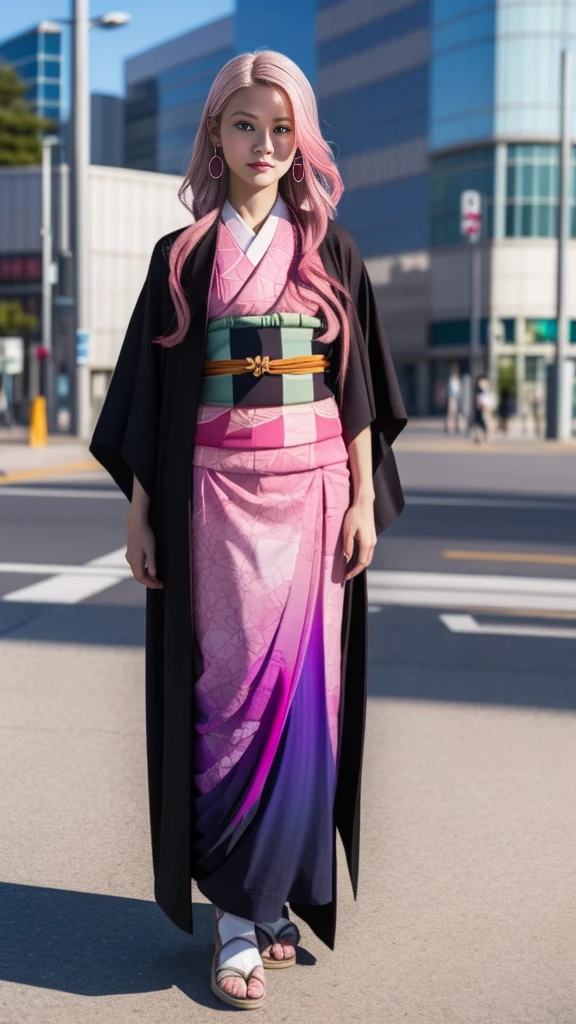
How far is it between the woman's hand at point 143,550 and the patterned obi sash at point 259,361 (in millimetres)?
298

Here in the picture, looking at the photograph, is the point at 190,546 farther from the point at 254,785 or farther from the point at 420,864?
the point at 420,864

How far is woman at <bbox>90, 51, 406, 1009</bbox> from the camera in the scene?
3.20 metres

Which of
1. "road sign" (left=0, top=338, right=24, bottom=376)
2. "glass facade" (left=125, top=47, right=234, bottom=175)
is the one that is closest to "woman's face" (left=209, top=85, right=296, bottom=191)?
"road sign" (left=0, top=338, right=24, bottom=376)

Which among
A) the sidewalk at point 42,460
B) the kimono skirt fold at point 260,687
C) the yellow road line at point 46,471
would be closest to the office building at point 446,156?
the sidewalk at point 42,460

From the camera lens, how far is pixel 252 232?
10.8 ft

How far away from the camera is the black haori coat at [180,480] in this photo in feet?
10.6

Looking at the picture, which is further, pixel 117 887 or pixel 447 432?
pixel 447 432

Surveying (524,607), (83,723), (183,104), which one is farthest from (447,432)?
(183,104)

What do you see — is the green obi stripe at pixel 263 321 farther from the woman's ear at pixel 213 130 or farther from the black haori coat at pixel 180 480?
the woman's ear at pixel 213 130

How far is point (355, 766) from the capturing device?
340cm

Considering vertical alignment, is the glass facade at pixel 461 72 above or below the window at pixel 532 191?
above

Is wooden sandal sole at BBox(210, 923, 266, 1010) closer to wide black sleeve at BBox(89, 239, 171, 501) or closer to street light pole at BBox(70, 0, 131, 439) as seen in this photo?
wide black sleeve at BBox(89, 239, 171, 501)

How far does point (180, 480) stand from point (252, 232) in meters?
0.55

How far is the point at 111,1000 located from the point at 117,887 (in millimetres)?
732
